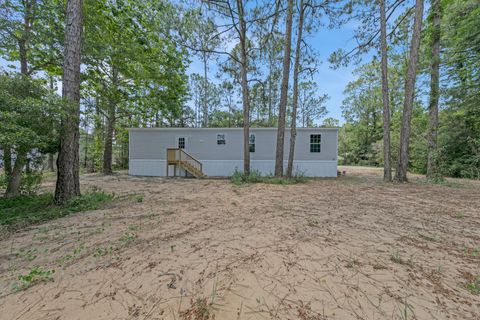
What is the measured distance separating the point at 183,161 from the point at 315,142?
8155mm

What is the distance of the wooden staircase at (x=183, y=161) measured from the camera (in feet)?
36.9

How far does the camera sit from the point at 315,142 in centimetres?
1232

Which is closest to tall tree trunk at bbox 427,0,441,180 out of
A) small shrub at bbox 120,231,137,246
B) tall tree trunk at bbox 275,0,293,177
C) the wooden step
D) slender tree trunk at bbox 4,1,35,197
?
tall tree trunk at bbox 275,0,293,177

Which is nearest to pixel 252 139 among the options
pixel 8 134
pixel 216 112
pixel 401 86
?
pixel 8 134

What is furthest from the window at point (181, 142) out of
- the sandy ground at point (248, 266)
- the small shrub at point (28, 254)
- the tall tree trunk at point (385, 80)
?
the tall tree trunk at point (385, 80)

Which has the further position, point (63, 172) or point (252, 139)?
point (252, 139)

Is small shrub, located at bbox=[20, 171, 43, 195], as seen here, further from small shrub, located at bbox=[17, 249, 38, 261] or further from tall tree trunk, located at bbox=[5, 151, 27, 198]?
small shrub, located at bbox=[17, 249, 38, 261]

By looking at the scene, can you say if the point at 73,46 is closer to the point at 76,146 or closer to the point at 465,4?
the point at 76,146

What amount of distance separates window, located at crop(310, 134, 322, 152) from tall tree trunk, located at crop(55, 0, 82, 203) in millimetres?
11355

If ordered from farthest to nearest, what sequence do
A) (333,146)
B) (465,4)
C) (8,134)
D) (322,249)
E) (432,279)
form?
(333,146) < (465,4) < (8,134) < (322,249) < (432,279)

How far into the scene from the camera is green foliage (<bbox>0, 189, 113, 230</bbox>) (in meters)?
3.82

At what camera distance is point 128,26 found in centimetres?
873

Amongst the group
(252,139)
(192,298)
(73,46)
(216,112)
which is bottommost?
(192,298)

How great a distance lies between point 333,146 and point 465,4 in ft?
26.3
